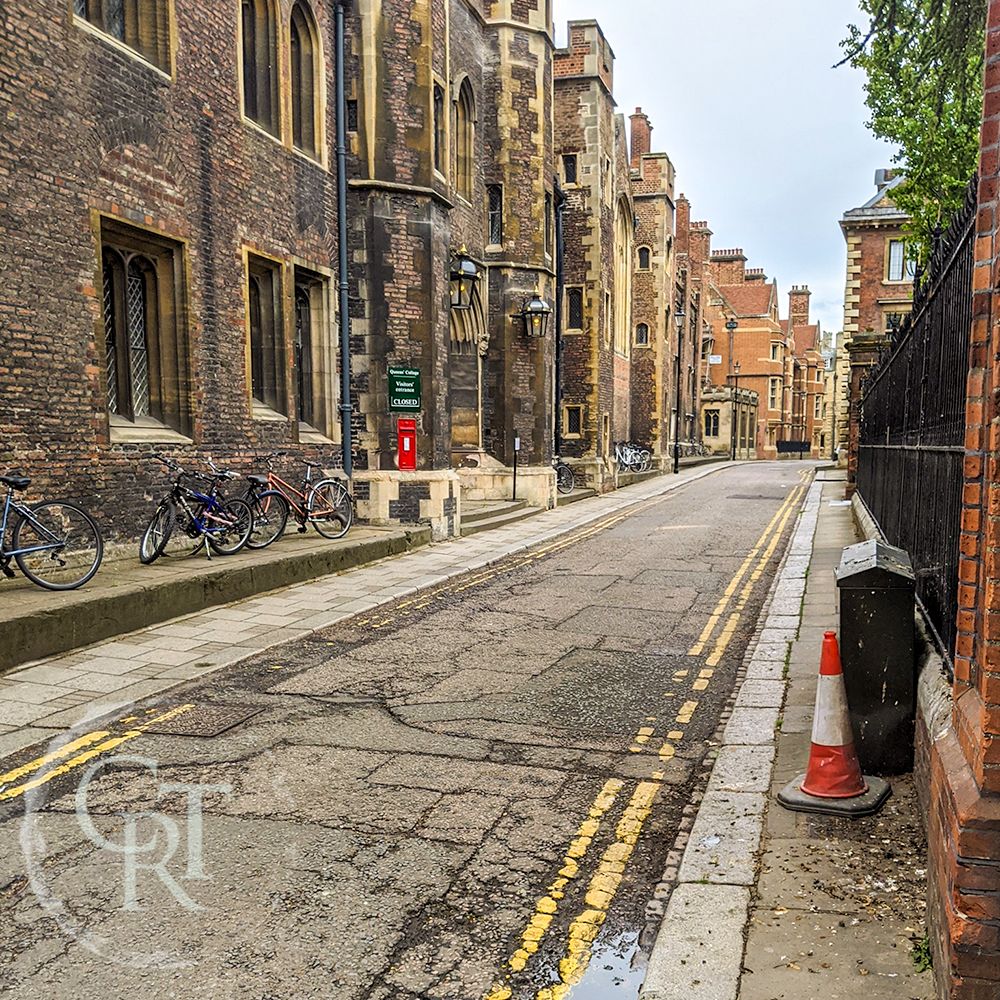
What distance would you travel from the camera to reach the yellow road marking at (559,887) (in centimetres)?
286

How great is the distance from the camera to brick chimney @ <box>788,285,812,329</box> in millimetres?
87938

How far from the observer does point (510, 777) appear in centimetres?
447

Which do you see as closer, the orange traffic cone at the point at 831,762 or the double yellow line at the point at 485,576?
the orange traffic cone at the point at 831,762

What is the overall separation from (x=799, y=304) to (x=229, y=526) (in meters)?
88.2

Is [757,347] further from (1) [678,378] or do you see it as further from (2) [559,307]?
(2) [559,307]

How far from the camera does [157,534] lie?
9.66 metres

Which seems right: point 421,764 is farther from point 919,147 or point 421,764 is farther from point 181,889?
point 919,147

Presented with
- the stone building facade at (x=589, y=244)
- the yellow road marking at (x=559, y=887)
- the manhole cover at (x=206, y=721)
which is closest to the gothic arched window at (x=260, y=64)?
the manhole cover at (x=206, y=721)

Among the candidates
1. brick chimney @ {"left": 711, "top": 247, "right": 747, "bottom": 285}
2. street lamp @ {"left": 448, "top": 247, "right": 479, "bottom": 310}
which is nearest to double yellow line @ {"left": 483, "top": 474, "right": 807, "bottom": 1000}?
street lamp @ {"left": 448, "top": 247, "right": 479, "bottom": 310}

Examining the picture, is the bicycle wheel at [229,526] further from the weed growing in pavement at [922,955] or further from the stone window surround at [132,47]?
the weed growing in pavement at [922,955]

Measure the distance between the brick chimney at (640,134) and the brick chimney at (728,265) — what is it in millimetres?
36748

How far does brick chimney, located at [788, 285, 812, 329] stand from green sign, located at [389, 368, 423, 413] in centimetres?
8184

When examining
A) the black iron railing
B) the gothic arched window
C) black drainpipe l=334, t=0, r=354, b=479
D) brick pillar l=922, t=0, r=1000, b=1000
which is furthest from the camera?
black drainpipe l=334, t=0, r=354, b=479

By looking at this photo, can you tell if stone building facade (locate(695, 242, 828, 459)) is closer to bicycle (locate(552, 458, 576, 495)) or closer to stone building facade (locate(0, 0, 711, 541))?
bicycle (locate(552, 458, 576, 495))
